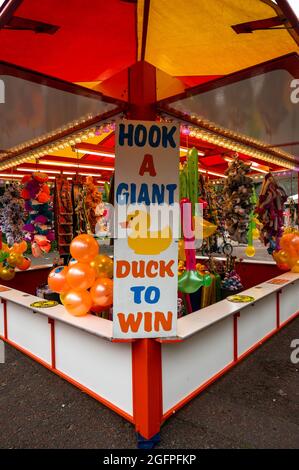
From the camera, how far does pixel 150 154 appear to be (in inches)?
82.4

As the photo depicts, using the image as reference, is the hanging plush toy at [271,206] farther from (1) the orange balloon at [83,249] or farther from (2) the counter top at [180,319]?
(1) the orange balloon at [83,249]

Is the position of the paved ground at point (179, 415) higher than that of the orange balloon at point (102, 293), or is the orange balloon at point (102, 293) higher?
the orange balloon at point (102, 293)

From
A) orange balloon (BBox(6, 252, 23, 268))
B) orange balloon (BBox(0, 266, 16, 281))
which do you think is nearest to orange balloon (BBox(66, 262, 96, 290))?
orange balloon (BBox(0, 266, 16, 281))

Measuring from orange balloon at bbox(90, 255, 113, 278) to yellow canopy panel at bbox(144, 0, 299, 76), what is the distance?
1801mm

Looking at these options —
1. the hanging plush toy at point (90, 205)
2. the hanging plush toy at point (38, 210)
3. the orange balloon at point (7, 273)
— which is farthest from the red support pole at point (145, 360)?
the orange balloon at point (7, 273)

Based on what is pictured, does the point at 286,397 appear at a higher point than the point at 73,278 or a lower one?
lower

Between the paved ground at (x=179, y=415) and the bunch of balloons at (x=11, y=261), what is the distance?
5.69 ft

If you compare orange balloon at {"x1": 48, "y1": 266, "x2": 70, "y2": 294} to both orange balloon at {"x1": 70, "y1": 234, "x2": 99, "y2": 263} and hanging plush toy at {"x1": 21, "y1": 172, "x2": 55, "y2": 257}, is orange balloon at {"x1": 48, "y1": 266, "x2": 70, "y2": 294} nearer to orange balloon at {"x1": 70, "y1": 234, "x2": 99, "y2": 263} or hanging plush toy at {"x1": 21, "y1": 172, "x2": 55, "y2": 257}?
orange balloon at {"x1": 70, "y1": 234, "x2": 99, "y2": 263}

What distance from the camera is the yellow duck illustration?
2.08m

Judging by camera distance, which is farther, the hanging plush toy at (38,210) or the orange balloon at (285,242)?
the orange balloon at (285,242)

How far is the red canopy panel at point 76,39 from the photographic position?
1737 millimetres

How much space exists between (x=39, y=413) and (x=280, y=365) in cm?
252
